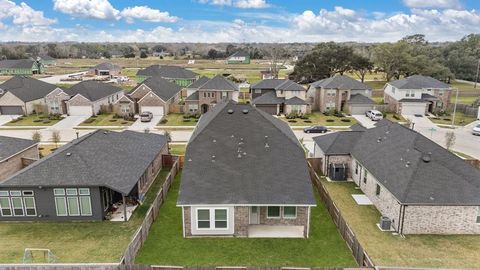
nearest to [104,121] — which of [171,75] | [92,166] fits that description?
[92,166]

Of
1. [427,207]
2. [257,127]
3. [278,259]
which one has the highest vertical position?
[257,127]

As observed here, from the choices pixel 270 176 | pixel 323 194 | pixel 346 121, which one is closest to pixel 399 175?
pixel 323 194

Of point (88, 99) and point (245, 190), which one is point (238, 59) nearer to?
point (88, 99)

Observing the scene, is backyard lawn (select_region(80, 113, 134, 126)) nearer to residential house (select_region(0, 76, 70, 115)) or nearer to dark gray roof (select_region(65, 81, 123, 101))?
dark gray roof (select_region(65, 81, 123, 101))

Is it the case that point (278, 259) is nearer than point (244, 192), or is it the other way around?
point (278, 259)

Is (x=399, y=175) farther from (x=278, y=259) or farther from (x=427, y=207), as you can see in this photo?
(x=278, y=259)

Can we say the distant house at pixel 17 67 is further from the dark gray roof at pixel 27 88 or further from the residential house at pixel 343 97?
the residential house at pixel 343 97

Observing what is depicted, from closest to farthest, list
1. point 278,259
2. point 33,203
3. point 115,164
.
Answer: point 278,259
point 33,203
point 115,164

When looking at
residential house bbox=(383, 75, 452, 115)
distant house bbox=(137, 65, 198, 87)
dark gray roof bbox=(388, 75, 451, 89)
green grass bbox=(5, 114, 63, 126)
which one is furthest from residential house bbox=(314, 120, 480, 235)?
distant house bbox=(137, 65, 198, 87)
